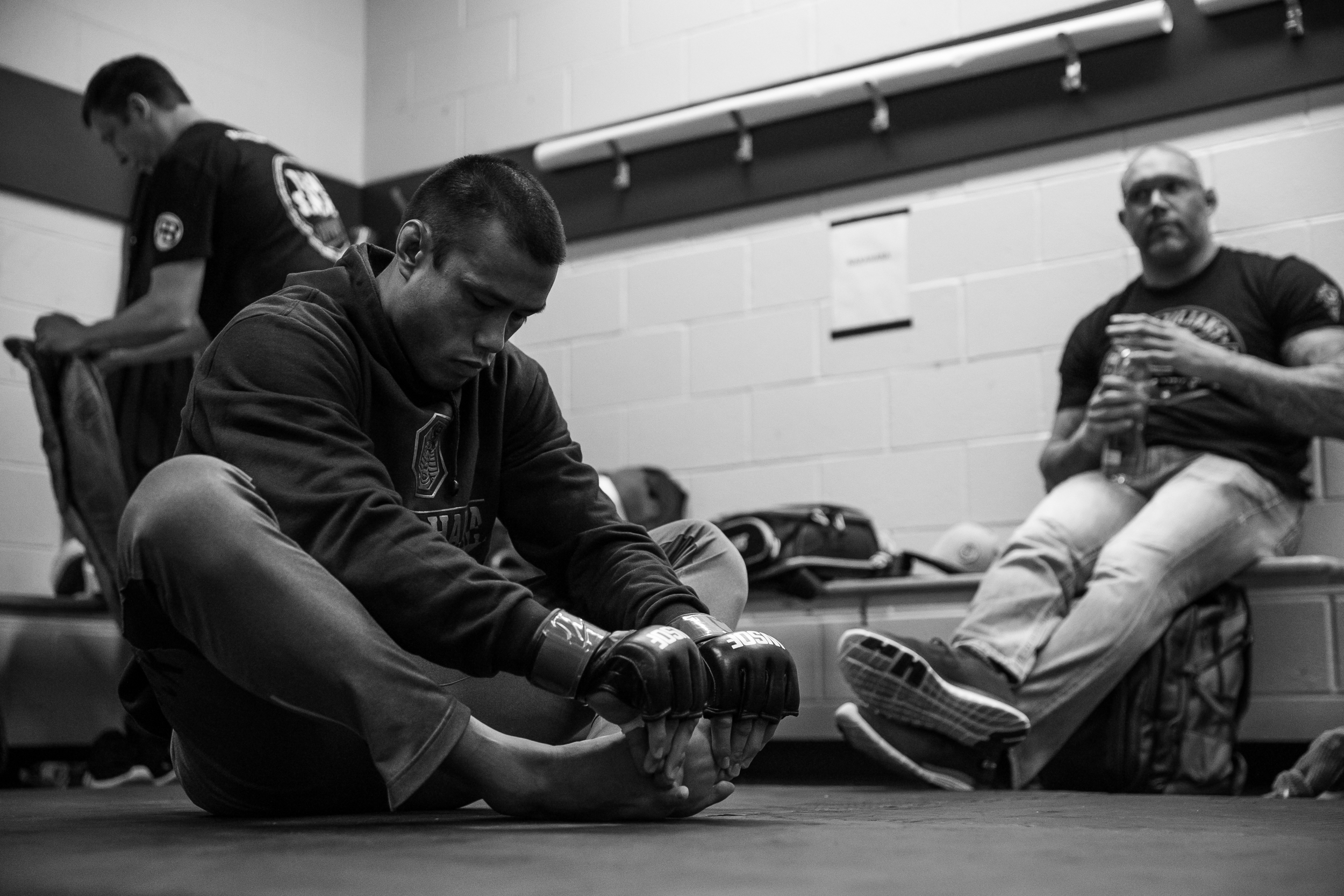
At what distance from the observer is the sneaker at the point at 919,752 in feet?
8.20

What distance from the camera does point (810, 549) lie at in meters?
3.37

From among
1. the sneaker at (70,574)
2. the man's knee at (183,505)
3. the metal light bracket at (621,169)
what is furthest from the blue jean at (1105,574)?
the sneaker at (70,574)

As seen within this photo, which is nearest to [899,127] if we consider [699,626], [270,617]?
[699,626]

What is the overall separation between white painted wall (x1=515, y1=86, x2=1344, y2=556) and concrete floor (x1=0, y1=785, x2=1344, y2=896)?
1.87 m

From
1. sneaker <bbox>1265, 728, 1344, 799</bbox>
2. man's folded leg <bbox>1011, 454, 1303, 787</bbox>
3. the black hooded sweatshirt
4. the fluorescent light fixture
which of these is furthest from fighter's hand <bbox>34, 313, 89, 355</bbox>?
sneaker <bbox>1265, 728, 1344, 799</bbox>

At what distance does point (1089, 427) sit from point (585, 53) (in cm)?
223

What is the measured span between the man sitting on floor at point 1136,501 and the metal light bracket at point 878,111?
33.9 inches

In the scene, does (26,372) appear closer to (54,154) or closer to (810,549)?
(54,154)

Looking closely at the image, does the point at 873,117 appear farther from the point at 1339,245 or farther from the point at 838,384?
the point at 1339,245

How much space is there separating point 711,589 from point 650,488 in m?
2.22

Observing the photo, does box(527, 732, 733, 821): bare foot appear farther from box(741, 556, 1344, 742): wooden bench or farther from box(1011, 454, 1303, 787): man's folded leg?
box(741, 556, 1344, 742): wooden bench

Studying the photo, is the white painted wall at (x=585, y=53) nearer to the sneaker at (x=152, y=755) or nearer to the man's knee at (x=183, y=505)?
the sneaker at (x=152, y=755)

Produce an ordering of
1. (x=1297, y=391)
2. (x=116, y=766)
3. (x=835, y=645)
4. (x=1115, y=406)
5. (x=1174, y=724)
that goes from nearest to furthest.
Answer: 1. (x=1174, y=724)
2. (x=1297, y=391)
3. (x=1115, y=406)
4. (x=116, y=766)
5. (x=835, y=645)

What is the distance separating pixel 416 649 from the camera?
136 cm
